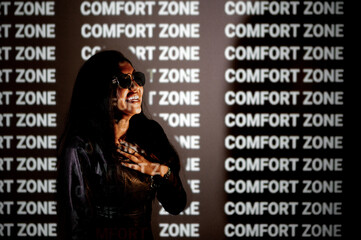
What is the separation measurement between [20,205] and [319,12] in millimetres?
1619

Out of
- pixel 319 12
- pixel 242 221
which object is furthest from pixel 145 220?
pixel 319 12

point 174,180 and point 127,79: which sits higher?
point 127,79

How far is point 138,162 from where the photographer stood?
1.30 metres

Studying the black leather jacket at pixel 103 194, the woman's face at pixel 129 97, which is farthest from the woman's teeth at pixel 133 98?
the black leather jacket at pixel 103 194

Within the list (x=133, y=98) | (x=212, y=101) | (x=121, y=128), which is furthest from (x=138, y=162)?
(x=212, y=101)

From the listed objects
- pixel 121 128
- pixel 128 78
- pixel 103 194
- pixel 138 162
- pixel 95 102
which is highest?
pixel 128 78

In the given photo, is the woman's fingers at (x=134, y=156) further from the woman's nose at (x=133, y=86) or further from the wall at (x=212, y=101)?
the woman's nose at (x=133, y=86)

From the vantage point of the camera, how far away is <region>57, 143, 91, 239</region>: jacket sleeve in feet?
4.00

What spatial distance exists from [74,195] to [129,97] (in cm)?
47

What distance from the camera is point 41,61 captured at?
4.33 ft

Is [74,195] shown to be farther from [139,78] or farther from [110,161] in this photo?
[139,78]

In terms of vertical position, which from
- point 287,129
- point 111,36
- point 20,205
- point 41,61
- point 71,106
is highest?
point 111,36

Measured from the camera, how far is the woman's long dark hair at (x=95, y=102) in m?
1.24

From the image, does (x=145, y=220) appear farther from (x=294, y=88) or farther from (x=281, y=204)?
(x=294, y=88)
